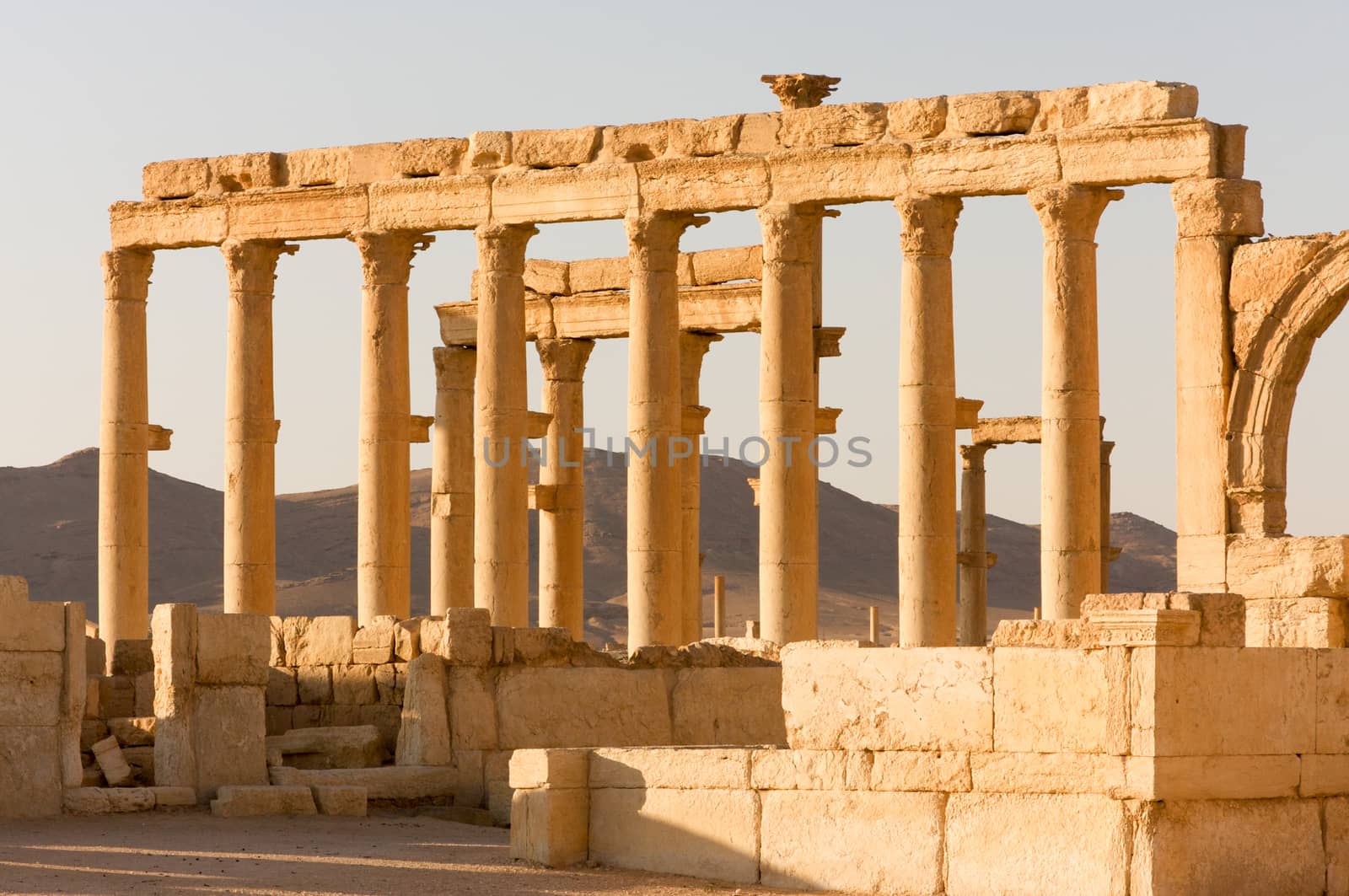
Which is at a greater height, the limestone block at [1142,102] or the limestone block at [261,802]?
the limestone block at [1142,102]

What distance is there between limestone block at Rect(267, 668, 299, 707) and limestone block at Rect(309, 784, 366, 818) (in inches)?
141

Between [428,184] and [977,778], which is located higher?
[428,184]

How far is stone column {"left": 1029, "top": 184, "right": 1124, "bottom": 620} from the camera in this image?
3372cm

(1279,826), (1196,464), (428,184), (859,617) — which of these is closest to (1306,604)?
(1196,464)

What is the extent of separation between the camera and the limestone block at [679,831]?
63.1 ft

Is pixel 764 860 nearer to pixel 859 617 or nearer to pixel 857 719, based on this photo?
pixel 857 719

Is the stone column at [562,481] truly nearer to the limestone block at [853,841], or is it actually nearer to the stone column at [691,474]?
the stone column at [691,474]

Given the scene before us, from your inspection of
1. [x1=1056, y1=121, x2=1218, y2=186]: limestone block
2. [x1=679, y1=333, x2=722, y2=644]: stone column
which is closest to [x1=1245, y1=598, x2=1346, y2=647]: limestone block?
[x1=1056, y1=121, x2=1218, y2=186]: limestone block


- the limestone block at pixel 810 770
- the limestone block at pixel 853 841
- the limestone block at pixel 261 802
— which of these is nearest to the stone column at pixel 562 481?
the limestone block at pixel 261 802

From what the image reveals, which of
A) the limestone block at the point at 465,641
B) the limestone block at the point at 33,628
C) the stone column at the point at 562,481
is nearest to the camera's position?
the limestone block at the point at 33,628

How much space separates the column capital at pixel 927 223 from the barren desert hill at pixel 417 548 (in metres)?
51.5

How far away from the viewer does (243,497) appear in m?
39.5

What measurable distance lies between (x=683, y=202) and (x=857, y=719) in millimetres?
18664

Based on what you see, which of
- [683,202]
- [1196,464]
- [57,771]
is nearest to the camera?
[57,771]
